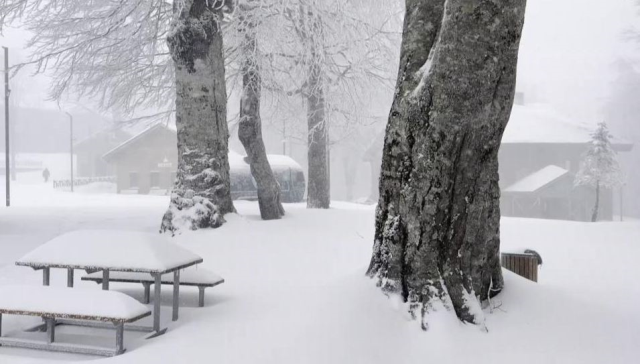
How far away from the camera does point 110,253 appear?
519 centimetres

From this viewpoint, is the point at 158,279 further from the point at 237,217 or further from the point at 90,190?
the point at 90,190

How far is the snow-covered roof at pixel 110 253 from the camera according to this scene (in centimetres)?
504

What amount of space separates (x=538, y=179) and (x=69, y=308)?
3643cm

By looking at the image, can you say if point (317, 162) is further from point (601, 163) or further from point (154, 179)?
point (154, 179)

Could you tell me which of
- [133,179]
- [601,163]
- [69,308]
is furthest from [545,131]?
[69,308]

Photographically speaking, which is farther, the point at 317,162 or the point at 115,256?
the point at 317,162

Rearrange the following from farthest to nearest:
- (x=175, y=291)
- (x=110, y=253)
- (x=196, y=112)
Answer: (x=196, y=112) < (x=175, y=291) < (x=110, y=253)

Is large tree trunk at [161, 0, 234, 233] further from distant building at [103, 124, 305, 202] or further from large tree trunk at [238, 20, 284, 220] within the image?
distant building at [103, 124, 305, 202]

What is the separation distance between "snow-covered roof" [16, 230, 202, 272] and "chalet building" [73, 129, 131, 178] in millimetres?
55419

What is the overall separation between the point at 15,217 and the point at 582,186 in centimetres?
3356

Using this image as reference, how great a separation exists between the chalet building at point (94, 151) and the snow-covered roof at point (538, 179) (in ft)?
125

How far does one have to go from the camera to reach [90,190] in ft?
164

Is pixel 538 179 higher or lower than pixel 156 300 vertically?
higher

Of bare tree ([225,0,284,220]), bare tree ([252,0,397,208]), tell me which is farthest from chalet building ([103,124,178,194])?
bare tree ([225,0,284,220])
